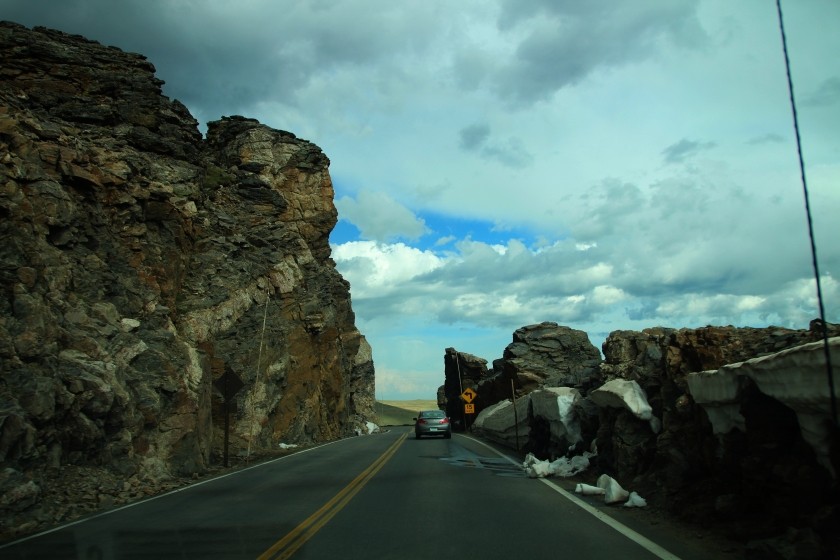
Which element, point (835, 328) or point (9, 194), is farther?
point (9, 194)

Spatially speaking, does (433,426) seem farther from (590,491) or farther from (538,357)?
(590,491)

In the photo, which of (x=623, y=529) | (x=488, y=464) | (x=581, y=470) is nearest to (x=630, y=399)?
(x=581, y=470)

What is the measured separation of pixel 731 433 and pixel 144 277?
87.4ft

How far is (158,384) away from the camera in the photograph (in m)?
22.5

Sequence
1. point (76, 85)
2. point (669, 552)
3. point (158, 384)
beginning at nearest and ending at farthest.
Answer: point (669, 552), point (158, 384), point (76, 85)

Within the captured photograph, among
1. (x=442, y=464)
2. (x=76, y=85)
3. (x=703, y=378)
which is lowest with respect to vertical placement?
(x=442, y=464)

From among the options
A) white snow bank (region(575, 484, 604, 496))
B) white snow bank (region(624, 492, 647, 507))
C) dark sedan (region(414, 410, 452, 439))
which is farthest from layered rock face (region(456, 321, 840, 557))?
dark sedan (region(414, 410, 452, 439))

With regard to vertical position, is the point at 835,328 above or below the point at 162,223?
below

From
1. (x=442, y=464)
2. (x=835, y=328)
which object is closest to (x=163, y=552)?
(x=835, y=328)

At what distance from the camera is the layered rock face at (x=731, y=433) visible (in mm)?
6578

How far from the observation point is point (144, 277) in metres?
29.3

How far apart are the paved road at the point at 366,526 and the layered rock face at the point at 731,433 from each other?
3.03 ft

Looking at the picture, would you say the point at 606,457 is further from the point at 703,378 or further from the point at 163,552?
the point at 163,552

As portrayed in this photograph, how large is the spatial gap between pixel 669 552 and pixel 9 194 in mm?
20464
